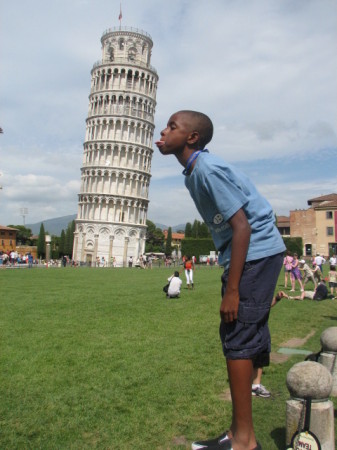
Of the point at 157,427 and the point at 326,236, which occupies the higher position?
the point at 326,236

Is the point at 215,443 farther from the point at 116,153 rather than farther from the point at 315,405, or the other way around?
the point at 116,153

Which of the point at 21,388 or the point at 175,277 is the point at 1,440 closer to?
the point at 21,388

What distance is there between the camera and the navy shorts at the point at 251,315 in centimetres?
287

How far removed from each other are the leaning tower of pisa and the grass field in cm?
7203

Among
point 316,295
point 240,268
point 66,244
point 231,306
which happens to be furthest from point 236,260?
point 66,244

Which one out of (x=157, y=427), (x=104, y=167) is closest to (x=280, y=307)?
(x=157, y=427)

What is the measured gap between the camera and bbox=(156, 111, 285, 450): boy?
2846 millimetres

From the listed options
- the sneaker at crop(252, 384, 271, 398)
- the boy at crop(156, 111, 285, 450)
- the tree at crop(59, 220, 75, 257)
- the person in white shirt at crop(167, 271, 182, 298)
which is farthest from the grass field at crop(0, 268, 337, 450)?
the tree at crop(59, 220, 75, 257)

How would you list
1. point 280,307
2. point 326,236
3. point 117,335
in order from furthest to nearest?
point 326,236
point 280,307
point 117,335

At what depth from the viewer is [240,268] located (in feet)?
9.26

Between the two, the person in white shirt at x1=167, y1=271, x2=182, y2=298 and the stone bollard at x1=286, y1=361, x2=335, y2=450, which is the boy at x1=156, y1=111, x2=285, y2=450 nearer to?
the stone bollard at x1=286, y1=361, x2=335, y2=450

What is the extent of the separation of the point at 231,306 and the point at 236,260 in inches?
12.3

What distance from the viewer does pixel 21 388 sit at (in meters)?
4.97

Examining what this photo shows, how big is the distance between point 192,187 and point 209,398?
2743 millimetres
